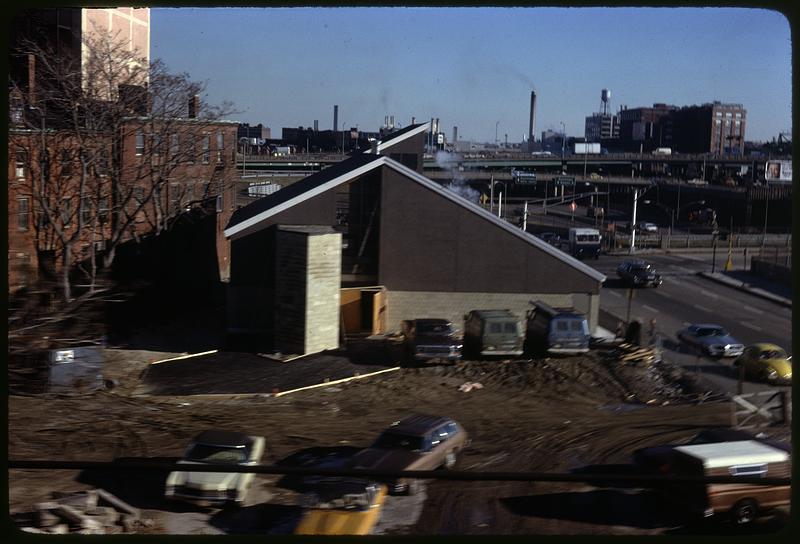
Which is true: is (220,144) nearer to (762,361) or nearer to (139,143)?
(139,143)

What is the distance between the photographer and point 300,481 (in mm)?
1604

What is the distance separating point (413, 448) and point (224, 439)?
497mm

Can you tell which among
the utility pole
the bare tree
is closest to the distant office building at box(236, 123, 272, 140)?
the bare tree

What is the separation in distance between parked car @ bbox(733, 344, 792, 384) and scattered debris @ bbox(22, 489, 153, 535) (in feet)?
5.21

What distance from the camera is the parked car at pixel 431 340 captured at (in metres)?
3.09

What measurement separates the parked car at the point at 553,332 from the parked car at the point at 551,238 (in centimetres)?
45

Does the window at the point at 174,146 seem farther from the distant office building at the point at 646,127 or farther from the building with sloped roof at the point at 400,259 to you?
the distant office building at the point at 646,127

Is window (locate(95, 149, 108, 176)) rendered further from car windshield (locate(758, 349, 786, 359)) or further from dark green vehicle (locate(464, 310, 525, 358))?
car windshield (locate(758, 349, 786, 359))

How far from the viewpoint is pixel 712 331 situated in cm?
370

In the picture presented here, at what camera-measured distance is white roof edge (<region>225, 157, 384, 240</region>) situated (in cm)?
359

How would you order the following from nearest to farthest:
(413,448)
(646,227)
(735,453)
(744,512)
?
(744,512), (735,453), (413,448), (646,227)

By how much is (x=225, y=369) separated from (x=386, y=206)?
1024mm

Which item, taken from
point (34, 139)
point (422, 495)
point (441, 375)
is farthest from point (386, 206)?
point (34, 139)

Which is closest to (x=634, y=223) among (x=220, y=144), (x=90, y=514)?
(x=220, y=144)
